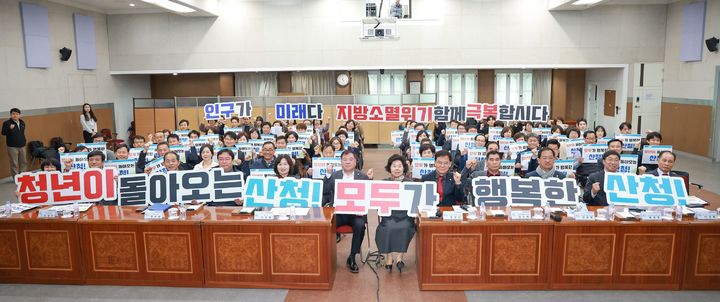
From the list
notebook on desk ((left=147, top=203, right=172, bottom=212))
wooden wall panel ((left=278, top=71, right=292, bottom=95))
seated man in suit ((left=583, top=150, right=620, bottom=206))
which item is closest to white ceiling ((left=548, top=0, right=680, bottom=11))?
wooden wall panel ((left=278, top=71, right=292, bottom=95))

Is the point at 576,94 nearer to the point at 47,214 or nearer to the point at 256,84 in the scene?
the point at 256,84

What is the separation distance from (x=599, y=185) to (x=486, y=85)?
1311 centimetres

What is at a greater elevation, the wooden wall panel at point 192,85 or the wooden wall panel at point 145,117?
the wooden wall panel at point 192,85

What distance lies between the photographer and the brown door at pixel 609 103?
53.1 ft

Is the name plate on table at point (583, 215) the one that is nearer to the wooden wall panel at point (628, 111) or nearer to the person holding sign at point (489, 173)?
the person holding sign at point (489, 173)

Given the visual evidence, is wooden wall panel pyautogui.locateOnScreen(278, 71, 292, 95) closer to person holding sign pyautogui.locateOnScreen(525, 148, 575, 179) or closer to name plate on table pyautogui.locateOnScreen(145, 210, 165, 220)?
person holding sign pyautogui.locateOnScreen(525, 148, 575, 179)

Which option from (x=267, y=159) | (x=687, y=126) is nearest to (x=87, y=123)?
(x=267, y=159)

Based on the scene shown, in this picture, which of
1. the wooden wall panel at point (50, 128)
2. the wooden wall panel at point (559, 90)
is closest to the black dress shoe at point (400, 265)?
the wooden wall panel at point (50, 128)

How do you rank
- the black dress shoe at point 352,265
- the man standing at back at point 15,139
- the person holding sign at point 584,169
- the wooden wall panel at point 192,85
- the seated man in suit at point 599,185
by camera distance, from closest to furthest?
the black dress shoe at point 352,265
the seated man in suit at point 599,185
the person holding sign at point 584,169
the man standing at back at point 15,139
the wooden wall panel at point 192,85

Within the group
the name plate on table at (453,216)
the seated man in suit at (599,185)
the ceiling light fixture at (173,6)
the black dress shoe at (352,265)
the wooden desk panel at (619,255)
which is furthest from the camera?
the ceiling light fixture at (173,6)

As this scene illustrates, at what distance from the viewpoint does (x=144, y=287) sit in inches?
211

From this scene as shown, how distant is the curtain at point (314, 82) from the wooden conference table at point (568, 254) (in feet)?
44.2

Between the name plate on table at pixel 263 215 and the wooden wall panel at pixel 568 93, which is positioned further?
the wooden wall panel at pixel 568 93

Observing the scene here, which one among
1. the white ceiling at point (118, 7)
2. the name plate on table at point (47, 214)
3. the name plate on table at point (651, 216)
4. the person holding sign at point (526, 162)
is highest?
the white ceiling at point (118, 7)
